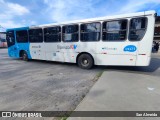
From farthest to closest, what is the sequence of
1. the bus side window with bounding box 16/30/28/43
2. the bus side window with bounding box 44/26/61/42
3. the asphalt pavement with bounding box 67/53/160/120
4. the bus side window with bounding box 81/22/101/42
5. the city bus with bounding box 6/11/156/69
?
the bus side window with bounding box 16/30/28/43 → the bus side window with bounding box 44/26/61/42 → the bus side window with bounding box 81/22/101/42 → the city bus with bounding box 6/11/156/69 → the asphalt pavement with bounding box 67/53/160/120

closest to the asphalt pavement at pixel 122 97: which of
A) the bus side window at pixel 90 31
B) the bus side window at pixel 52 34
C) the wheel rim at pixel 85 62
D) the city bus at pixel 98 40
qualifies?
the city bus at pixel 98 40

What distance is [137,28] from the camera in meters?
6.52

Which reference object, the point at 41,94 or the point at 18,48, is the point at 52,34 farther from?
the point at 41,94

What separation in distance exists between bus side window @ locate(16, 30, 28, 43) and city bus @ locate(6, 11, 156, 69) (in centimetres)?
21

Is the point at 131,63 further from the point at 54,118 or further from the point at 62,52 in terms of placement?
the point at 54,118

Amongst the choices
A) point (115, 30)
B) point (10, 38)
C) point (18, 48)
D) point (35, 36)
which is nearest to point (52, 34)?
point (35, 36)

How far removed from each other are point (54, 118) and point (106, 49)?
5.00m

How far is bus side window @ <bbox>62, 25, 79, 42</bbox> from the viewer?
8.11 meters

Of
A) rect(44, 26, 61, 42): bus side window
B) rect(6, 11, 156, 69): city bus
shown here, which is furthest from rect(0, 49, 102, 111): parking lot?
rect(44, 26, 61, 42): bus side window

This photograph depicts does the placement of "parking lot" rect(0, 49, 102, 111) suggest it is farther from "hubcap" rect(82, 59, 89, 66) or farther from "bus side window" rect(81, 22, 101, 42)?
"bus side window" rect(81, 22, 101, 42)

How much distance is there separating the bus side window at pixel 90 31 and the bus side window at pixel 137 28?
1.67 m

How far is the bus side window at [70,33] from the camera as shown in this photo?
26.6 feet

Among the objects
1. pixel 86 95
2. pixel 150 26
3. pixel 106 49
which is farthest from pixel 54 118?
pixel 150 26

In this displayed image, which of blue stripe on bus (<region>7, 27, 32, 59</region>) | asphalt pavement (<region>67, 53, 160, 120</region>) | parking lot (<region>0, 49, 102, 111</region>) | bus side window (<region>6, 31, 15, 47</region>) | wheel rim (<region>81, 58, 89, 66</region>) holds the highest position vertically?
bus side window (<region>6, 31, 15, 47</region>)
